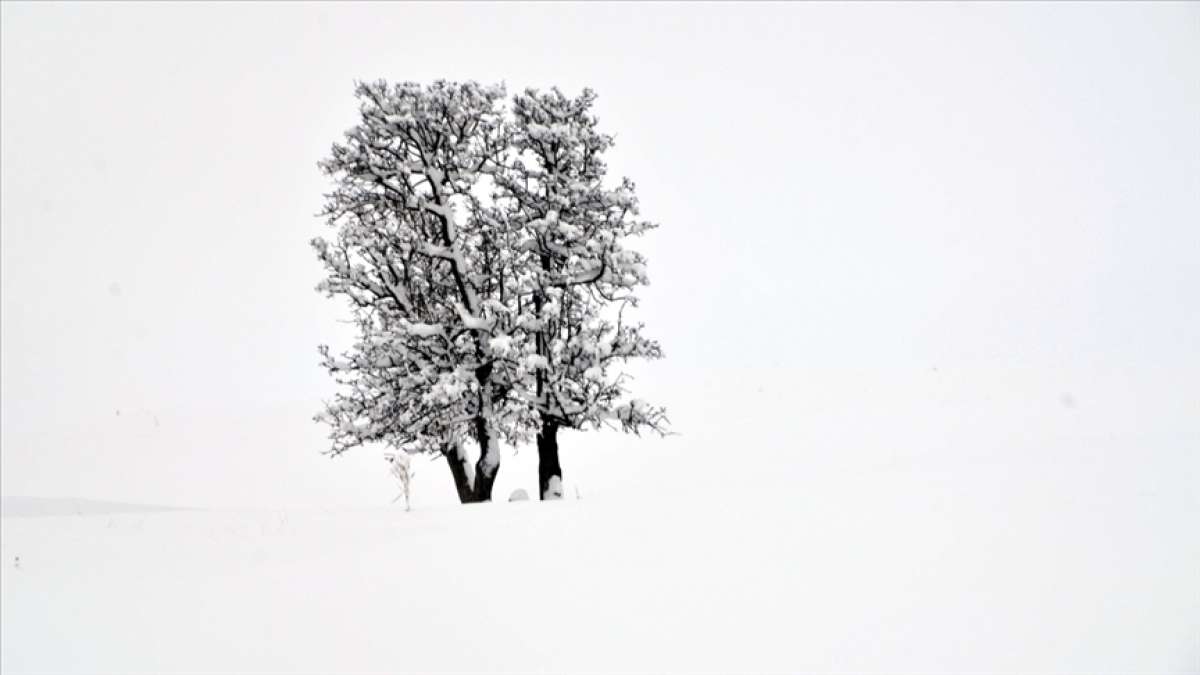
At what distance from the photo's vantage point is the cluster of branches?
49.4ft

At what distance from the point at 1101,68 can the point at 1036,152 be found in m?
39.7

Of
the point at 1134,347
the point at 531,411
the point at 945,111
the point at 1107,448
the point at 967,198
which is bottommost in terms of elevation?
the point at 1107,448

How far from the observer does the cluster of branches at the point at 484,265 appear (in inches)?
593

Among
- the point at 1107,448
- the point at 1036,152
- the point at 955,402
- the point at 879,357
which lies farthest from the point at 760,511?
the point at 1036,152

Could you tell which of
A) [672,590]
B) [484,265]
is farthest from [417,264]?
[672,590]

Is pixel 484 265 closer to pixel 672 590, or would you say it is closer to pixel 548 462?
pixel 548 462

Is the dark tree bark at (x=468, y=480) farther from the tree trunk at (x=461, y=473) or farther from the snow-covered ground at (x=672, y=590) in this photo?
the snow-covered ground at (x=672, y=590)

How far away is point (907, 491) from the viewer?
31.2 ft

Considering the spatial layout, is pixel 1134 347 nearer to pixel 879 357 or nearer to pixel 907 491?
pixel 879 357

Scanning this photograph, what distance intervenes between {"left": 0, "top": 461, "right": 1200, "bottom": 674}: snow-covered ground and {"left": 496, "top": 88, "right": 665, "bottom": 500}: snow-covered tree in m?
5.54

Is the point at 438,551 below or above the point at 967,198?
below

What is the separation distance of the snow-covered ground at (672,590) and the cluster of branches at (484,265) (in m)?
5.52

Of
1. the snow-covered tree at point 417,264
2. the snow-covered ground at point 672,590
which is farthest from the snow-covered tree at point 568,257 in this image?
the snow-covered ground at point 672,590

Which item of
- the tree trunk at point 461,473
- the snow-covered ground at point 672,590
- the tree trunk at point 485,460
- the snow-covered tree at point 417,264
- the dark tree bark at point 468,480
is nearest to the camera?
the snow-covered ground at point 672,590
